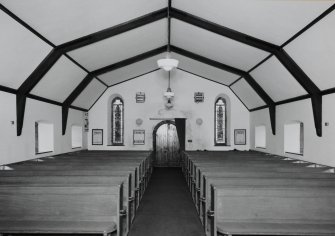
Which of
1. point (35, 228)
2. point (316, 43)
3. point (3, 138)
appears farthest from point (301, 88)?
point (3, 138)

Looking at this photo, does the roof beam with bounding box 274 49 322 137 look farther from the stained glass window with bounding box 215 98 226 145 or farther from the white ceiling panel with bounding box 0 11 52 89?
the stained glass window with bounding box 215 98 226 145

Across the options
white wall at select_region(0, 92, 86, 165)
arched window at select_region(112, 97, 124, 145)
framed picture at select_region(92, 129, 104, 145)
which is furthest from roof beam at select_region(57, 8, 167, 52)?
framed picture at select_region(92, 129, 104, 145)

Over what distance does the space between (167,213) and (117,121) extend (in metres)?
7.91

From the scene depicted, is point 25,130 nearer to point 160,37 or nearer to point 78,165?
point 78,165

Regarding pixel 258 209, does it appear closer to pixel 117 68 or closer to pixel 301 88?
pixel 301 88

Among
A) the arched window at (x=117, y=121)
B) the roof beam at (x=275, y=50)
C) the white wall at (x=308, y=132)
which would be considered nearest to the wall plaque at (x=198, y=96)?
the white wall at (x=308, y=132)

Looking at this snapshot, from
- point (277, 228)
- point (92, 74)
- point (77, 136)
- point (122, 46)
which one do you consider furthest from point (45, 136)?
point (277, 228)

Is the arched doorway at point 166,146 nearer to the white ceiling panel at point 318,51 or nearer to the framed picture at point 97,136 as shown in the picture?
the framed picture at point 97,136

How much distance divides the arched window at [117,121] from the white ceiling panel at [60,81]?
11.8 feet

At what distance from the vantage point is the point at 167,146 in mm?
13062

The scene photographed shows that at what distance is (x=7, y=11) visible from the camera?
4598 mm

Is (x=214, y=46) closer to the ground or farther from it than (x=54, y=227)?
farther from it

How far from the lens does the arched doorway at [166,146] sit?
13.0m

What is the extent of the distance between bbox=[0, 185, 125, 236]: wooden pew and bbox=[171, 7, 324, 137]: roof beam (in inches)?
197
